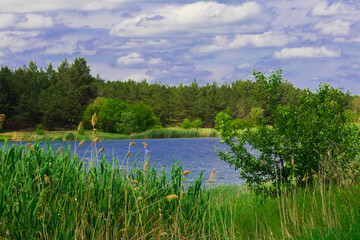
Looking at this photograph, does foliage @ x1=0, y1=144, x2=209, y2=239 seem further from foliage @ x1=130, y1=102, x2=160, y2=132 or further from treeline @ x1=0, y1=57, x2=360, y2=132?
foliage @ x1=130, y1=102, x2=160, y2=132

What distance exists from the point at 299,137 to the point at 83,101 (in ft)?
204

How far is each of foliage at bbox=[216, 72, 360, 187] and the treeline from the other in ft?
111

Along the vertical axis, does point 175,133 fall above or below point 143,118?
below

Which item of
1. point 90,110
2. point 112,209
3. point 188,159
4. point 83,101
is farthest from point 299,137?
point 83,101

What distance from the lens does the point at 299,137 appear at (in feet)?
26.0

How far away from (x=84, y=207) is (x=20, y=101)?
56288 millimetres

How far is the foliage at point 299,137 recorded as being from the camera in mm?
7996

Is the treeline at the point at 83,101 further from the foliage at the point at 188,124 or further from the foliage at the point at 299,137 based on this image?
the foliage at the point at 299,137

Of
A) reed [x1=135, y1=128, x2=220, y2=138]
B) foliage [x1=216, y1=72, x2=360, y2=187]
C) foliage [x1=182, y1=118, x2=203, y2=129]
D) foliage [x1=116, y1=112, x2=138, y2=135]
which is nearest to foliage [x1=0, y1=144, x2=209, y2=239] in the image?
foliage [x1=216, y1=72, x2=360, y2=187]

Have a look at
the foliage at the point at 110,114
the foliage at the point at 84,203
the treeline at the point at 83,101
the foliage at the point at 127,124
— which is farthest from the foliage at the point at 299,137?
the foliage at the point at 110,114

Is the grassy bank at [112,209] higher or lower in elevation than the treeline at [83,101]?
lower

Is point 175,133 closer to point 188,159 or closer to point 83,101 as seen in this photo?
point 83,101

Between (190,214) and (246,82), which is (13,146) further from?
(246,82)

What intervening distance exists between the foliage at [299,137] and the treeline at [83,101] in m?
33.8
